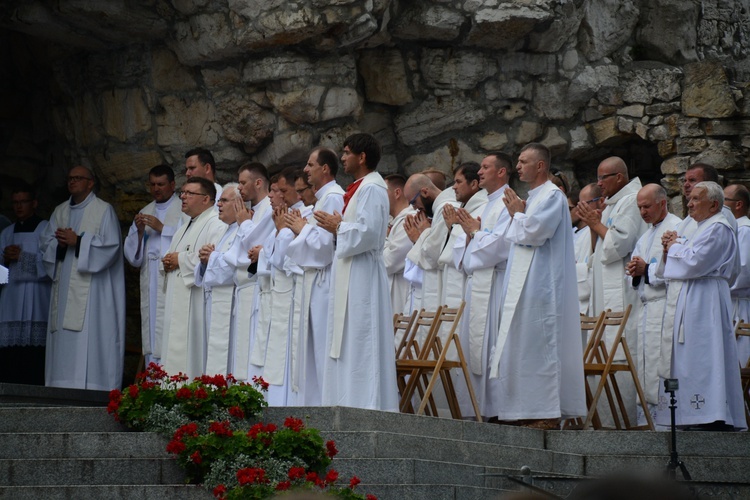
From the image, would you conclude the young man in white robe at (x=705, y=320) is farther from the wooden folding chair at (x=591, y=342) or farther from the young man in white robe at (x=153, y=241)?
the young man in white robe at (x=153, y=241)

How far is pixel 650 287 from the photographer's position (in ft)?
33.7

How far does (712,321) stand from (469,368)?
1.92m

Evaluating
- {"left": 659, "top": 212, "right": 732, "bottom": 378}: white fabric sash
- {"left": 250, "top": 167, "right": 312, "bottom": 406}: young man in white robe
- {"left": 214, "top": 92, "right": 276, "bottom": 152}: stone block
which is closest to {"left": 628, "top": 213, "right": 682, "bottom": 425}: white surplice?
{"left": 659, "top": 212, "right": 732, "bottom": 378}: white fabric sash

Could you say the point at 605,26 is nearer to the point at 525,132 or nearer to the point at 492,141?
the point at 525,132

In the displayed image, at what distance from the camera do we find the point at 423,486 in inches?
Answer: 265

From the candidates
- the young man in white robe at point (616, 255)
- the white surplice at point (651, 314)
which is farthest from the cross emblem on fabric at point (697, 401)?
the young man in white robe at point (616, 255)

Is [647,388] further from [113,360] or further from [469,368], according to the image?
[113,360]

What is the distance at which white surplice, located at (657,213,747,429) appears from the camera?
30.8 ft

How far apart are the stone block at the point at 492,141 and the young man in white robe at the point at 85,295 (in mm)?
4065

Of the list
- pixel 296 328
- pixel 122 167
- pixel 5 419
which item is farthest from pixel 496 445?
pixel 122 167

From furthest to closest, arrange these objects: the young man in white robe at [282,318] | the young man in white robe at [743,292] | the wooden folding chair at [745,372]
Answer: the young man in white robe at [743,292] → the wooden folding chair at [745,372] → the young man in white robe at [282,318]

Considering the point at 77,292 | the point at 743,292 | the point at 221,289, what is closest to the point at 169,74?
the point at 77,292

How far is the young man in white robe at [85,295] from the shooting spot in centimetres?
1257

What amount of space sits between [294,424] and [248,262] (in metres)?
4.14
